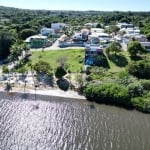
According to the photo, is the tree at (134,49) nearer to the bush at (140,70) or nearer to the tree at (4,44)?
the bush at (140,70)

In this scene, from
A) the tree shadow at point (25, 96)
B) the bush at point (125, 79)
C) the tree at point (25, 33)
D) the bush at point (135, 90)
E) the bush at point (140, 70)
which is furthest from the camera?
the tree at point (25, 33)

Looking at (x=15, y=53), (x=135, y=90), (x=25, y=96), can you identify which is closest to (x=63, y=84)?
(x=25, y=96)

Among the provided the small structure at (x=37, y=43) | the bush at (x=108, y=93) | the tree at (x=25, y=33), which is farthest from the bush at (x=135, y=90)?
the tree at (x=25, y=33)

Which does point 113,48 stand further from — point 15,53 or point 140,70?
point 15,53

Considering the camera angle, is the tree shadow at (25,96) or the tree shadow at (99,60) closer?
the tree shadow at (25,96)

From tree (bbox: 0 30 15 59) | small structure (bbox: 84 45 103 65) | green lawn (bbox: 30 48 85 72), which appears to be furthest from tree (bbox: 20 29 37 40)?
small structure (bbox: 84 45 103 65)

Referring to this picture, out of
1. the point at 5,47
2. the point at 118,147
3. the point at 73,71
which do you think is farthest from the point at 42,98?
the point at 5,47
